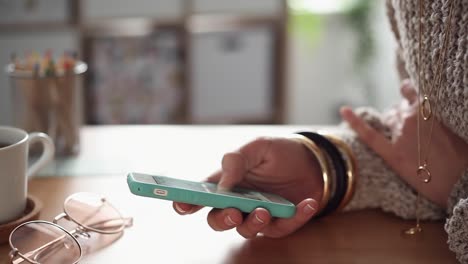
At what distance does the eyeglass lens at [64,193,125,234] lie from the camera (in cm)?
58

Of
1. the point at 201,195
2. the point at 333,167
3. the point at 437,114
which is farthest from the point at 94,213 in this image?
the point at 437,114

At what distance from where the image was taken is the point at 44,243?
53 cm

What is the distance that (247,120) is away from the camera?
Answer: 233 cm

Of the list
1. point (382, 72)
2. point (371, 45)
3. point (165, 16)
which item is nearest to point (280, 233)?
point (165, 16)

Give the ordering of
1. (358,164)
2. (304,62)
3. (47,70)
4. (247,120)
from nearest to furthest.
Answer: (358,164)
(47,70)
(247,120)
(304,62)

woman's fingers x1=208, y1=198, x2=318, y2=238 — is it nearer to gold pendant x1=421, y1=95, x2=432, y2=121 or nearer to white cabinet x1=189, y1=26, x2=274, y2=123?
gold pendant x1=421, y1=95, x2=432, y2=121

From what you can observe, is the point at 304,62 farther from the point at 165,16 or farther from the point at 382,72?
the point at 165,16

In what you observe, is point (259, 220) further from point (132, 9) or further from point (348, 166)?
point (132, 9)

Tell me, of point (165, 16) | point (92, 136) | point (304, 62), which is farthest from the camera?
point (304, 62)

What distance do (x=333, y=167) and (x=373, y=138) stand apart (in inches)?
3.0

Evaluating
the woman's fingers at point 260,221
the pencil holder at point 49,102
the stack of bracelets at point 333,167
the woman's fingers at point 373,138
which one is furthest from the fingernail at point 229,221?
the pencil holder at point 49,102

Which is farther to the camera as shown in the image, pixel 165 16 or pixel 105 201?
pixel 165 16

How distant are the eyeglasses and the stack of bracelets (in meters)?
0.20

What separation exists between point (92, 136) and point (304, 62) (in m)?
1.67
